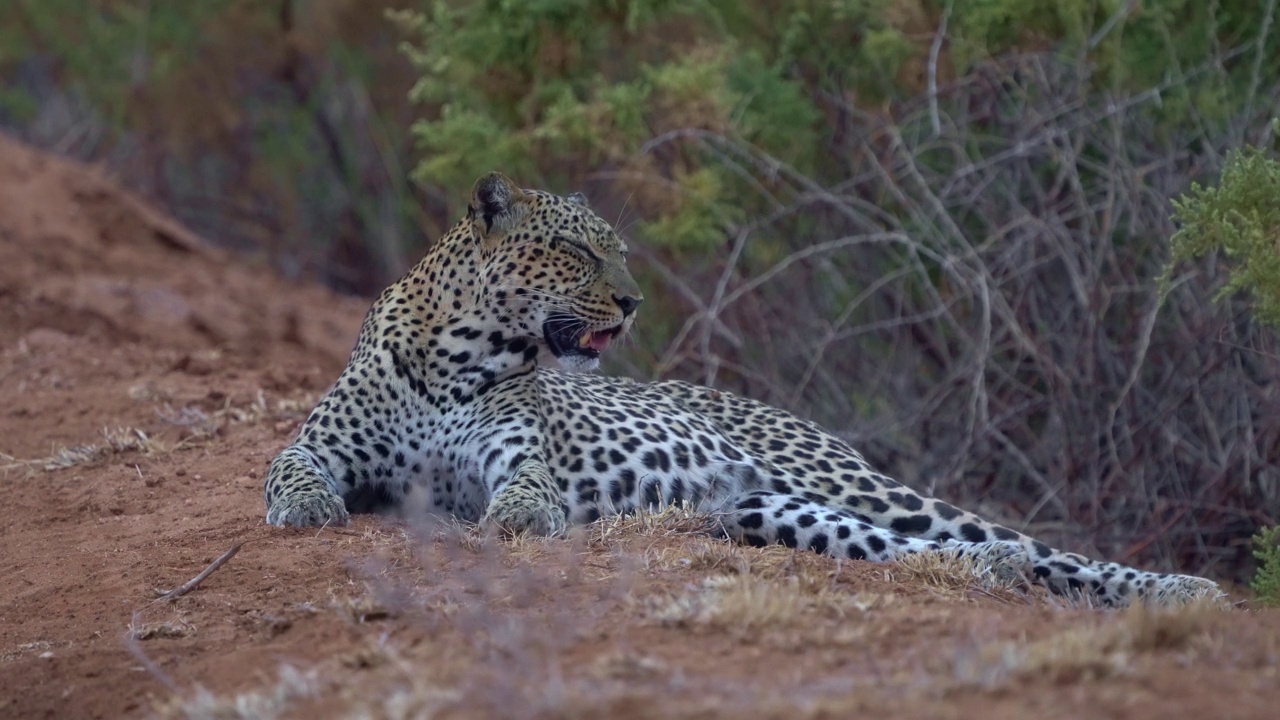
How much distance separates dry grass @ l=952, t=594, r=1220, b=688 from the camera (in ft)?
12.9

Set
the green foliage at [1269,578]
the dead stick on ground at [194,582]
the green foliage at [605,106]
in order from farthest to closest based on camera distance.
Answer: the green foliage at [605,106] → the green foliage at [1269,578] → the dead stick on ground at [194,582]

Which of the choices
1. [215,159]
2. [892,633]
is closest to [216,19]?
[215,159]

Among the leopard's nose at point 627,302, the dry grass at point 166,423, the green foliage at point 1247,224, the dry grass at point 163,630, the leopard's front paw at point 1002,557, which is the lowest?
the leopard's front paw at point 1002,557

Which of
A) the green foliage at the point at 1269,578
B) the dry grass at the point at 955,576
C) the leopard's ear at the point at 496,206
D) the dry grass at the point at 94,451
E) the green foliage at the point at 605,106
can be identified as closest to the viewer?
the dry grass at the point at 955,576

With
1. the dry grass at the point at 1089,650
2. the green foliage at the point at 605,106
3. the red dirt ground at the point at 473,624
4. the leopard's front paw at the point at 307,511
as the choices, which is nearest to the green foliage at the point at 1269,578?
the red dirt ground at the point at 473,624

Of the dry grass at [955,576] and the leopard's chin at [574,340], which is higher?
the leopard's chin at [574,340]

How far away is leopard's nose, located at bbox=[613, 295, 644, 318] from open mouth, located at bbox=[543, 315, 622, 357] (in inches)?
3.0

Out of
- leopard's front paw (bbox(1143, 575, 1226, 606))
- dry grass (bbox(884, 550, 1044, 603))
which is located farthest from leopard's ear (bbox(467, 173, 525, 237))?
leopard's front paw (bbox(1143, 575, 1226, 606))

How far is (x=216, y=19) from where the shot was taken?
1809 centimetres

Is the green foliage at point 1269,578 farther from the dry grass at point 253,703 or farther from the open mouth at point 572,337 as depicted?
the dry grass at point 253,703

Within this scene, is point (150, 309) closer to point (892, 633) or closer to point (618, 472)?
point (618, 472)

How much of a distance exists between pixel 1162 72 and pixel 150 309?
7787mm

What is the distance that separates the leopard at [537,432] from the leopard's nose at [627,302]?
0.02 m

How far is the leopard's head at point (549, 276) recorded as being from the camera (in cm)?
691
